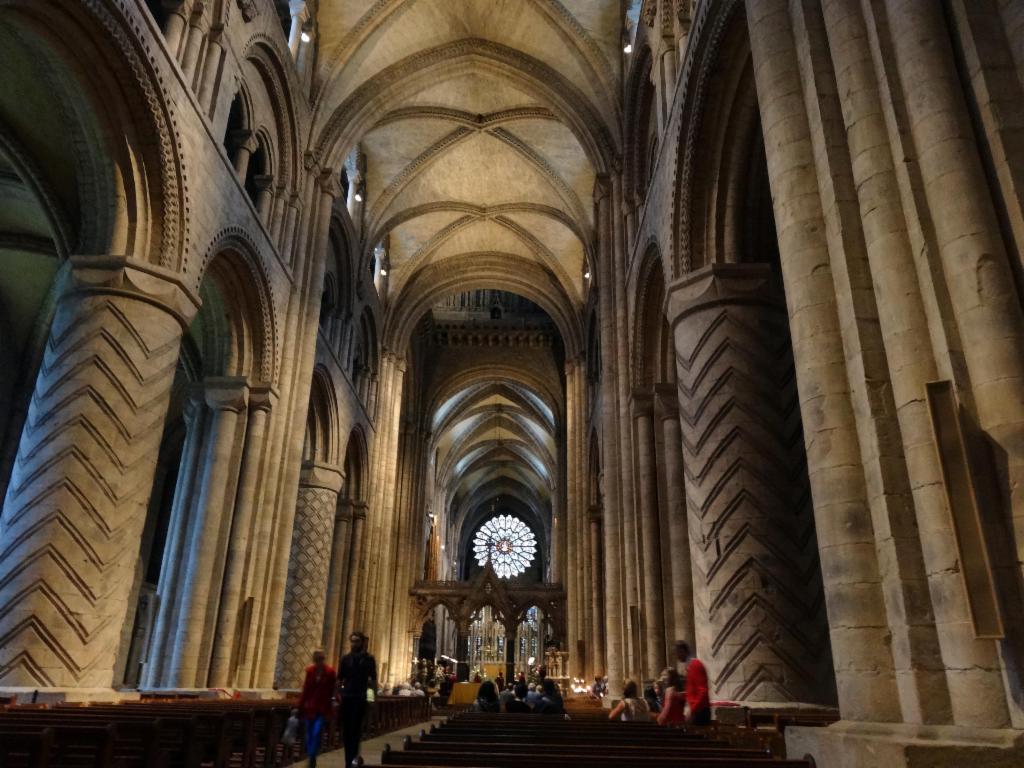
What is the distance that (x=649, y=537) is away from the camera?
12.6m

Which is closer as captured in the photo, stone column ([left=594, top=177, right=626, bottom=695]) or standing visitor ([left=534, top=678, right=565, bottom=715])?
standing visitor ([left=534, top=678, right=565, bottom=715])

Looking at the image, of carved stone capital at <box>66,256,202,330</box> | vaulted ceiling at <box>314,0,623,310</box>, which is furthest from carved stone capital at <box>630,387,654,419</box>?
carved stone capital at <box>66,256,202,330</box>

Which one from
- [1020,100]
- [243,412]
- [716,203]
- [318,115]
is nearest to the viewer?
[1020,100]

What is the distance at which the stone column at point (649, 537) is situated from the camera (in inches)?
466

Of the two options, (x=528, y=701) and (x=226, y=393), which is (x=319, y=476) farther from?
(x=528, y=701)

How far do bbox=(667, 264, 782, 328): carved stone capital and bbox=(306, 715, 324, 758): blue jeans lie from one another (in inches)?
227

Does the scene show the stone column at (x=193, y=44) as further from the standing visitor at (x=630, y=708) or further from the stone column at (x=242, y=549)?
the standing visitor at (x=630, y=708)

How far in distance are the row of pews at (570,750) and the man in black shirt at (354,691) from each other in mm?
1543

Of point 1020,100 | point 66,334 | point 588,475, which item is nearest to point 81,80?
point 66,334

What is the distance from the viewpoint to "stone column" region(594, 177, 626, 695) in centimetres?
1465

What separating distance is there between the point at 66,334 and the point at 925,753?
9098 millimetres

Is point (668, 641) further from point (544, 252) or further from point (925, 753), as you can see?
point (544, 252)

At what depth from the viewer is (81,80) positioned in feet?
29.8

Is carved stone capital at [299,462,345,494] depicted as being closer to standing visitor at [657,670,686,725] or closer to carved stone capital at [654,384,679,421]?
carved stone capital at [654,384,679,421]
